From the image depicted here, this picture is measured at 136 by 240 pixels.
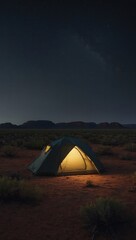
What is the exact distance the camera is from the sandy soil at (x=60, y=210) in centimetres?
568

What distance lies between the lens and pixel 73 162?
40.1ft

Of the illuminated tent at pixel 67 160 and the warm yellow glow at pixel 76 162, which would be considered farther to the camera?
the warm yellow glow at pixel 76 162

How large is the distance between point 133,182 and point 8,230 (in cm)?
605

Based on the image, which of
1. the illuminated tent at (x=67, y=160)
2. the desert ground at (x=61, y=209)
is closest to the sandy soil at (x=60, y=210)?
the desert ground at (x=61, y=209)

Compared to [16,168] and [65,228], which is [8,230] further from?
[16,168]

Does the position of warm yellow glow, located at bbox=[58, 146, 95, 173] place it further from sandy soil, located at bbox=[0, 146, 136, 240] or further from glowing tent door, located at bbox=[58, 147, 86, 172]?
sandy soil, located at bbox=[0, 146, 136, 240]

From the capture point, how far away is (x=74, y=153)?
1235 centimetres

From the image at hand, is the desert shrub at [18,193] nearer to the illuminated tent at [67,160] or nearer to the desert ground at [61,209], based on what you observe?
the desert ground at [61,209]

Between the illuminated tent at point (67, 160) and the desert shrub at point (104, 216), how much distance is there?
18.4 ft

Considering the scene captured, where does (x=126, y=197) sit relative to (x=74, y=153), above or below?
below

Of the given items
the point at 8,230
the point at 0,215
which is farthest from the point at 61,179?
the point at 8,230

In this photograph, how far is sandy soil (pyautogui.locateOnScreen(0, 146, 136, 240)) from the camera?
18.6 ft

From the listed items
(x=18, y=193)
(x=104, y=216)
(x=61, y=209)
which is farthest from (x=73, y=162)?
(x=104, y=216)

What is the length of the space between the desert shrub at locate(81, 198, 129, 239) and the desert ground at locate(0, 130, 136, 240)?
0.15m
